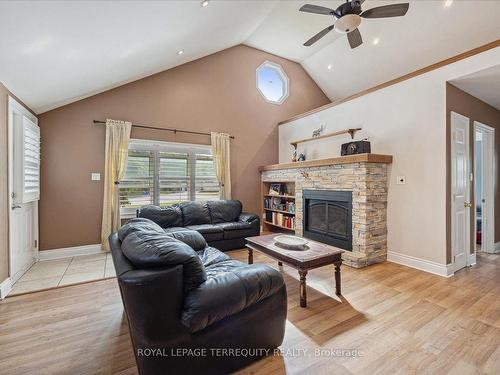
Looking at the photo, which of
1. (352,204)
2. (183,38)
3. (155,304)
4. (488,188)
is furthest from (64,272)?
(488,188)

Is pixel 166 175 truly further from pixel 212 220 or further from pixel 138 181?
pixel 212 220

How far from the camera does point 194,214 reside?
442 centimetres

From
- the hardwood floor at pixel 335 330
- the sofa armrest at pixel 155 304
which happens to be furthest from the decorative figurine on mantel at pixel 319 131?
the sofa armrest at pixel 155 304

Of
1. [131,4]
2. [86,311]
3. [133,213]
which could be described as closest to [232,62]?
[131,4]

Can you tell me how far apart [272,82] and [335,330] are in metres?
5.80

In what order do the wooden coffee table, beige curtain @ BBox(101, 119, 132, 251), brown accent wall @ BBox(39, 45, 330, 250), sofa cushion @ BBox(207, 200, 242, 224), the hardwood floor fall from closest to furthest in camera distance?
the hardwood floor → the wooden coffee table → brown accent wall @ BBox(39, 45, 330, 250) → beige curtain @ BBox(101, 119, 132, 251) → sofa cushion @ BBox(207, 200, 242, 224)

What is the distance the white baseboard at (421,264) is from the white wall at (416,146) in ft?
0.17

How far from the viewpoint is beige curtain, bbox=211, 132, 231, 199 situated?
520 cm

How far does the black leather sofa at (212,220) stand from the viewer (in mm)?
4082

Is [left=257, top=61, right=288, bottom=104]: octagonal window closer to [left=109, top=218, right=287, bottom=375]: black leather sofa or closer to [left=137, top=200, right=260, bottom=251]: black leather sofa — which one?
[left=137, top=200, right=260, bottom=251]: black leather sofa

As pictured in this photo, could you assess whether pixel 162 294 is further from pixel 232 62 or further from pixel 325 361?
pixel 232 62

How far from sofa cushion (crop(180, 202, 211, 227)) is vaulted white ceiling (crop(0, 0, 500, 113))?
245 centimetres

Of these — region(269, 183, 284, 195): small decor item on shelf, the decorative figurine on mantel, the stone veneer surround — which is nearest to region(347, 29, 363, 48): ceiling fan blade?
the stone veneer surround

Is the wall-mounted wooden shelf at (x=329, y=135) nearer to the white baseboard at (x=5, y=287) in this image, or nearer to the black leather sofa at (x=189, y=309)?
the black leather sofa at (x=189, y=309)
